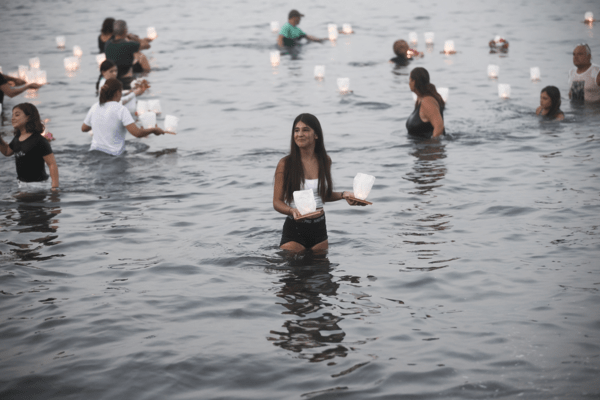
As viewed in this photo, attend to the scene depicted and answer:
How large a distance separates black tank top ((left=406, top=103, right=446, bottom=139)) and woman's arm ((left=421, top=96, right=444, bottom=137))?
15 cm

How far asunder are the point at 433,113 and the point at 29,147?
18.8ft

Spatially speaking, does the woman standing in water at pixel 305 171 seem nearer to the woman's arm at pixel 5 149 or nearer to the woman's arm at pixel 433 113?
the woman's arm at pixel 5 149

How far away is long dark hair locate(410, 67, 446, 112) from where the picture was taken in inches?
383

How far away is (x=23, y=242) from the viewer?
694 cm

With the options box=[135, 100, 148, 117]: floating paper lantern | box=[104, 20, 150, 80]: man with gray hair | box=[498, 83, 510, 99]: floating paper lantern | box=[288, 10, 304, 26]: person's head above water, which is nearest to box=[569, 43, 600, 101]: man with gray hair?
box=[498, 83, 510, 99]: floating paper lantern

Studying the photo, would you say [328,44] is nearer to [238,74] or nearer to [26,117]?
[238,74]

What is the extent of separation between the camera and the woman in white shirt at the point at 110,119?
9.43 m

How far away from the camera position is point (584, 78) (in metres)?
12.3

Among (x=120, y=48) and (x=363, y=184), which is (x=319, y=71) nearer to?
(x=120, y=48)

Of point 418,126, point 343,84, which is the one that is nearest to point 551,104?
point 418,126

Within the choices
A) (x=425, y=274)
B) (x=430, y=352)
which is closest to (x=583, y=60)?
(x=425, y=274)

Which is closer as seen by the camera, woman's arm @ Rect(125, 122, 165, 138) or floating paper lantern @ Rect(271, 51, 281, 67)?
woman's arm @ Rect(125, 122, 165, 138)

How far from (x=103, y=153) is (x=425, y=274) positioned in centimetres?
600

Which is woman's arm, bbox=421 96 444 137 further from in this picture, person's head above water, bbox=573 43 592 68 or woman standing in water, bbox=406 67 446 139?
person's head above water, bbox=573 43 592 68
